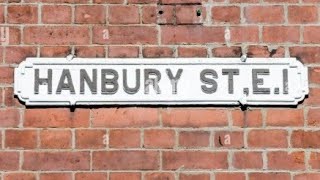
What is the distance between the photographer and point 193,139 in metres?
2.63

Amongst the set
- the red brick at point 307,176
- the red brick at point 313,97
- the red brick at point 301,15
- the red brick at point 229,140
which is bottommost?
the red brick at point 307,176

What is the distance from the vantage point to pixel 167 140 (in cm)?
263

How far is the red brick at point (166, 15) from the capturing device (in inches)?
108

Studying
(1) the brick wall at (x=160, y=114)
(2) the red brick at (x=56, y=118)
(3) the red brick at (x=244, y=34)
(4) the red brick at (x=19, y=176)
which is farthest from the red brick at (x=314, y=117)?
(4) the red brick at (x=19, y=176)

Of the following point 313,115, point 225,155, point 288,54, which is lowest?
point 225,155

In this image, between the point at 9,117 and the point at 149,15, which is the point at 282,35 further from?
the point at 9,117

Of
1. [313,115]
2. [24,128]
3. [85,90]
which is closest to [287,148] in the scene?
[313,115]

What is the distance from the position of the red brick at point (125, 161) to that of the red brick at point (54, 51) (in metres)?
0.45

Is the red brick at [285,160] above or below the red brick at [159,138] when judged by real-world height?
below

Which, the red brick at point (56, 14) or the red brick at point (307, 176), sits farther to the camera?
the red brick at point (56, 14)

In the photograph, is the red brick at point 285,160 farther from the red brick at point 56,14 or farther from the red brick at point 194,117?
the red brick at point 56,14

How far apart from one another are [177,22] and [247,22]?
12.0 inches

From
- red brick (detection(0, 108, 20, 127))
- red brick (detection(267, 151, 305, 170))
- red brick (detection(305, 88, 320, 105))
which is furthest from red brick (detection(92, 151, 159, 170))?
red brick (detection(305, 88, 320, 105))

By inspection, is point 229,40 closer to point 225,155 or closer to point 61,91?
point 225,155
